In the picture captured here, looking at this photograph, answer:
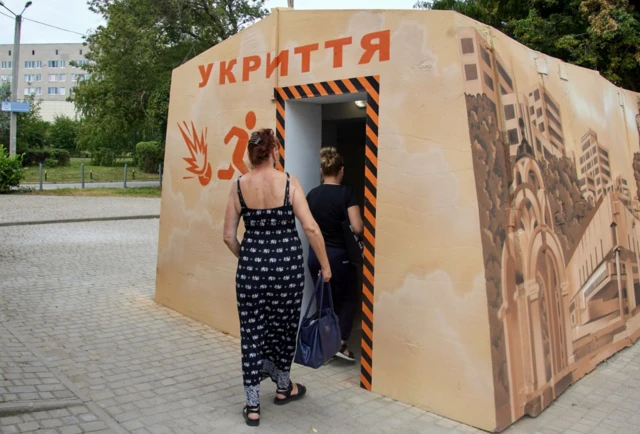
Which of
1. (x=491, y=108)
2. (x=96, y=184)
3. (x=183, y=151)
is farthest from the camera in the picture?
(x=96, y=184)

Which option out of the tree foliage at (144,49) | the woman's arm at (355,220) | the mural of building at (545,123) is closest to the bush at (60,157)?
the tree foliage at (144,49)

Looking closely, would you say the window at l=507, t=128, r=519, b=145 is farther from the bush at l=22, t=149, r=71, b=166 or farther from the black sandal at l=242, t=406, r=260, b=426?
the bush at l=22, t=149, r=71, b=166

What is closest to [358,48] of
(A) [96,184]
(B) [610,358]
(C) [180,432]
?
(C) [180,432]

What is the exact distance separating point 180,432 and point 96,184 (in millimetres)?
26641

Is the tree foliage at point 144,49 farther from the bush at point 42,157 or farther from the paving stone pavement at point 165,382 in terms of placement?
the paving stone pavement at point 165,382

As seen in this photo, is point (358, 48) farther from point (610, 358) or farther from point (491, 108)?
point (610, 358)

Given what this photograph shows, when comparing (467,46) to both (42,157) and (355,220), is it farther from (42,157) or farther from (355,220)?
(42,157)

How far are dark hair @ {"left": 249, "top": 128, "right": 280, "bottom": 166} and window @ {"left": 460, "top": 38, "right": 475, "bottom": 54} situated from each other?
4.72ft

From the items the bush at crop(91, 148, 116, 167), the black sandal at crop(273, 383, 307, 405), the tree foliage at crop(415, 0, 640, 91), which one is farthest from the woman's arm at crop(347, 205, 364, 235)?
the bush at crop(91, 148, 116, 167)

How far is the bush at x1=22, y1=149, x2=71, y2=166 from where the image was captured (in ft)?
124

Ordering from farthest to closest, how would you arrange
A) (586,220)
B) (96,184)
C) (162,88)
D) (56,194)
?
(96,184), (162,88), (56,194), (586,220)

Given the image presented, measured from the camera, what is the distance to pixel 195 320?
630cm

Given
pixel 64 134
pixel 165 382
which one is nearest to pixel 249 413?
pixel 165 382

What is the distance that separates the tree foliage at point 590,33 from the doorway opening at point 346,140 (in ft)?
30.3
